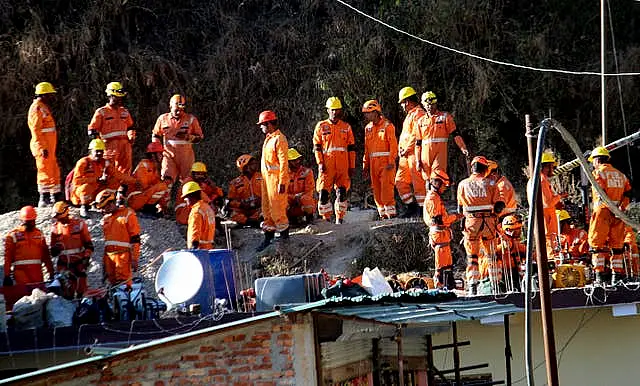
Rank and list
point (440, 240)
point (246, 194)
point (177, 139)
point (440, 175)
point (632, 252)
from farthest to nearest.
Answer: point (246, 194) < point (177, 139) < point (440, 175) < point (632, 252) < point (440, 240)

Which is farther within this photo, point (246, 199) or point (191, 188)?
point (246, 199)

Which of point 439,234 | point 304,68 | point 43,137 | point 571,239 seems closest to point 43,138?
point 43,137

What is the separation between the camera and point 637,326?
21.3 m

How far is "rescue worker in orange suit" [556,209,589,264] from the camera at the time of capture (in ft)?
74.5

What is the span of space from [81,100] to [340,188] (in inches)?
355

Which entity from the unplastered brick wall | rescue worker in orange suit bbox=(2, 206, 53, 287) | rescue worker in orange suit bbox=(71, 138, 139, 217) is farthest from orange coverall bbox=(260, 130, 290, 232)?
the unplastered brick wall

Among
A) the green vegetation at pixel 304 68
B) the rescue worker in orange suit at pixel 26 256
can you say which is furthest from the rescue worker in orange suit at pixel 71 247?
the green vegetation at pixel 304 68

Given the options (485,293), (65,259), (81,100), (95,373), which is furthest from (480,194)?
(81,100)

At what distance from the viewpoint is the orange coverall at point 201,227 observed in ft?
69.7

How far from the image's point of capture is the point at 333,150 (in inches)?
979

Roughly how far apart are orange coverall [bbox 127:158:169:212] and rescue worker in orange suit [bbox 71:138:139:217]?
0.25 meters

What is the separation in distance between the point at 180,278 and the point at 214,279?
0.48 metres

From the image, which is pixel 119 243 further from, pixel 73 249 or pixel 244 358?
pixel 244 358

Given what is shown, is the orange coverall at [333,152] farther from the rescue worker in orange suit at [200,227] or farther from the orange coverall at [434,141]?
the rescue worker in orange suit at [200,227]
